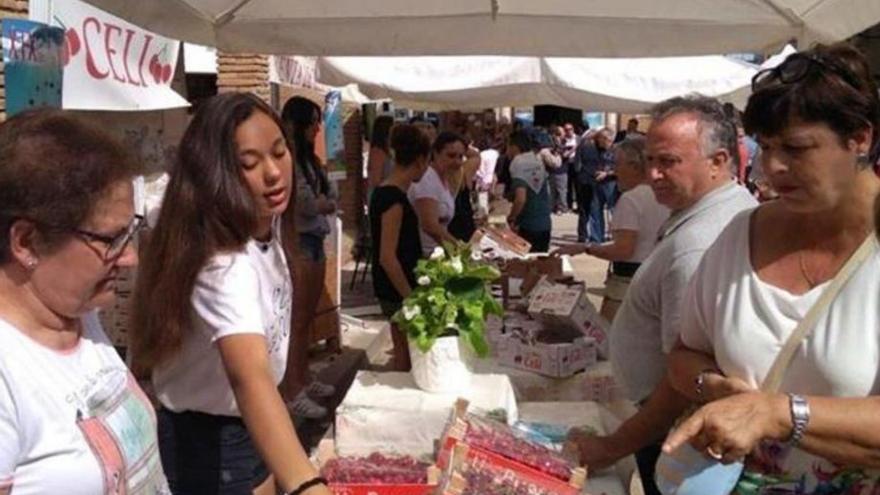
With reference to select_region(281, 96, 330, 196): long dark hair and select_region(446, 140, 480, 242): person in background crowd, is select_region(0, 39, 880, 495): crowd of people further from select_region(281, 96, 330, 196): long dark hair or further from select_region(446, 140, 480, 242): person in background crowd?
select_region(446, 140, 480, 242): person in background crowd

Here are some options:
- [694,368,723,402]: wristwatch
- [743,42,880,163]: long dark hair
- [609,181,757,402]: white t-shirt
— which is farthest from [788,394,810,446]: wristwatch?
[609,181,757,402]: white t-shirt

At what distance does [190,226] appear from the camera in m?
2.18

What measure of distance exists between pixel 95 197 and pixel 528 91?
20.4ft

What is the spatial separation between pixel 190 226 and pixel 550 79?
5.31 meters

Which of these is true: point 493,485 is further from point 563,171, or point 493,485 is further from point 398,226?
point 563,171

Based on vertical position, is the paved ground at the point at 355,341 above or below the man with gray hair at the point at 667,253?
below

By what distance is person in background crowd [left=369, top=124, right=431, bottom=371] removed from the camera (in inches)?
225

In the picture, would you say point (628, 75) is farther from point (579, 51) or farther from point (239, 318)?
point (239, 318)

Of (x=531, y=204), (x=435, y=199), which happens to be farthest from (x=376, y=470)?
(x=531, y=204)

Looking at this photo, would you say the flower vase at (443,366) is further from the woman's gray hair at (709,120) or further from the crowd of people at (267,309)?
the woman's gray hair at (709,120)

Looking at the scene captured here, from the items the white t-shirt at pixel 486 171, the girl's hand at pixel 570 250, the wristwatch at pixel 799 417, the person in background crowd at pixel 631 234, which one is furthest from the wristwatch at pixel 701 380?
the white t-shirt at pixel 486 171

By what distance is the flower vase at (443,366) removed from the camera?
10.7 feet

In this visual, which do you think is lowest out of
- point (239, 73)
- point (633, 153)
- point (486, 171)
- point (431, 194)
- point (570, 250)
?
point (570, 250)

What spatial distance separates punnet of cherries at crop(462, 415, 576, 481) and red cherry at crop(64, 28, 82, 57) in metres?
3.37
